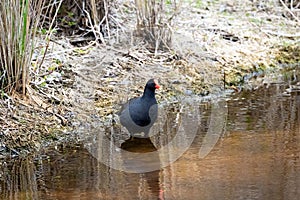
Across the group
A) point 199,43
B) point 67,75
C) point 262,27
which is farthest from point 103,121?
point 262,27

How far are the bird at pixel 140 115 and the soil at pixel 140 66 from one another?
478mm

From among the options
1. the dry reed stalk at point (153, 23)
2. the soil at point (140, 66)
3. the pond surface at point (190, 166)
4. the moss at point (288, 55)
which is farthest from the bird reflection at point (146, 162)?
the moss at point (288, 55)

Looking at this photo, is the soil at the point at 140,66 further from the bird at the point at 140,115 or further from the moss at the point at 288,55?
the bird at the point at 140,115

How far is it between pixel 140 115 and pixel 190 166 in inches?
37.0

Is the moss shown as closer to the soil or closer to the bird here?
the soil

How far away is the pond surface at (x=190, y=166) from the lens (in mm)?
4262

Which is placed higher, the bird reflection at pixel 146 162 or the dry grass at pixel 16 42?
the dry grass at pixel 16 42

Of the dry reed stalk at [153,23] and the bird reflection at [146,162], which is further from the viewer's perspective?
the dry reed stalk at [153,23]

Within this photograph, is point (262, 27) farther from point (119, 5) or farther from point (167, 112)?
point (167, 112)

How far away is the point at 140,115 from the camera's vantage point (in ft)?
18.2

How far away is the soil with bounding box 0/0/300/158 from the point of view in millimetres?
5734

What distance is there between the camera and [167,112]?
6445 millimetres

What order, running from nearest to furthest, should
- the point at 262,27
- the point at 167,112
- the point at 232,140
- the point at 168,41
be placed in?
the point at 232,140
the point at 167,112
the point at 168,41
the point at 262,27

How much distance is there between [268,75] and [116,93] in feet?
7.69
